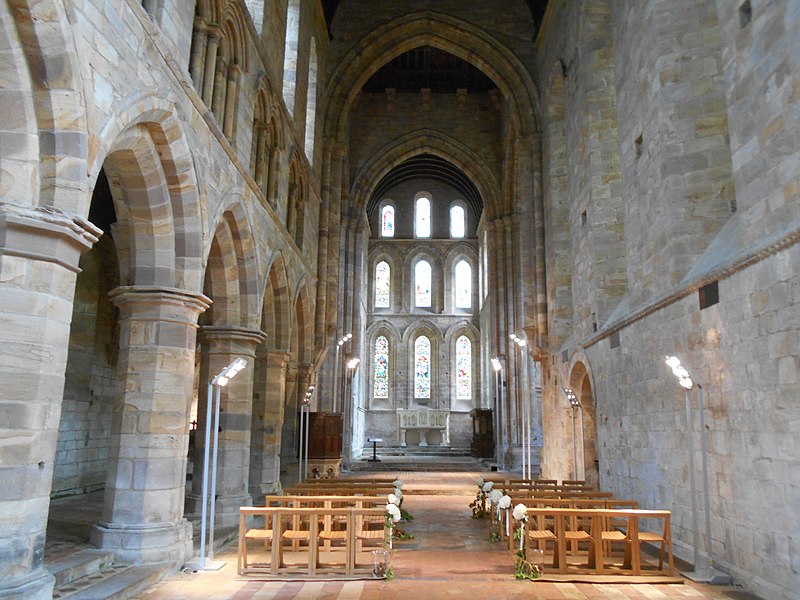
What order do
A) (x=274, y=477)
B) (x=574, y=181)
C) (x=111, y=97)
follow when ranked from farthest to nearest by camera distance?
(x=574, y=181) → (x=274, y=477) → (x=111, y=97)

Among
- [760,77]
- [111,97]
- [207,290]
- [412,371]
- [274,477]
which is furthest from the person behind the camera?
[412,371]

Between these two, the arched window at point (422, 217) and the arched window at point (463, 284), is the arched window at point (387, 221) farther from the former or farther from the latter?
the arched window at point (463, 284)

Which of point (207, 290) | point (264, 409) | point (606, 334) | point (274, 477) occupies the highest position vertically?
point (207, 290)

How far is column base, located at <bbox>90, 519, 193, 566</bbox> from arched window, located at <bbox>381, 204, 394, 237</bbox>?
98.3 feet

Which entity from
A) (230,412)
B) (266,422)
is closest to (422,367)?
(266,422)

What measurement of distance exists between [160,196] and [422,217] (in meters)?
29.3

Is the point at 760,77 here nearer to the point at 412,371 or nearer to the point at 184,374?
the point at 184,374

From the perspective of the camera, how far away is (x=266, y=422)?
14.0 metres

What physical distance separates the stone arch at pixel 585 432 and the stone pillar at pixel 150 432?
9102 millimetres

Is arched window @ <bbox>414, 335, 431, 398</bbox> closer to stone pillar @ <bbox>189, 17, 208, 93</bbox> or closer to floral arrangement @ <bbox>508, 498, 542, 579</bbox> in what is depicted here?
stone pillar @ <bbox>189, 17, 208, 93</bbox>

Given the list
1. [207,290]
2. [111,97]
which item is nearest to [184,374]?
[111,97]

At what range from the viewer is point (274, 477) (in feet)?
46.3

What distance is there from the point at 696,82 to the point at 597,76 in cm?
473

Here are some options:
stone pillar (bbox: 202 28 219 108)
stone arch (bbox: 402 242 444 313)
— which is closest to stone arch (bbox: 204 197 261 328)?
stone pillar (bbox: 202 28 219 108)
